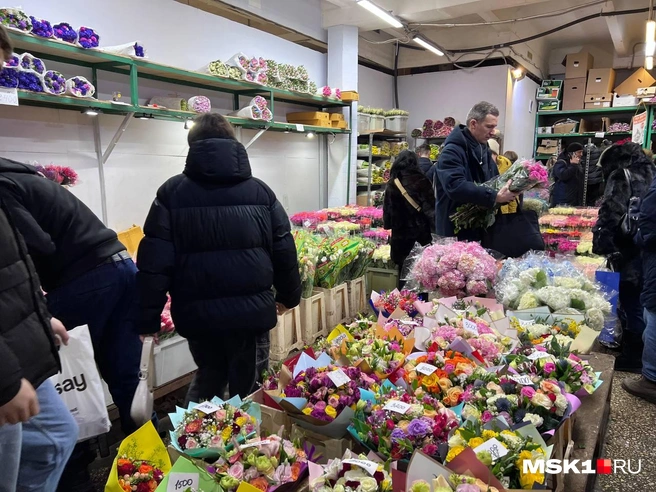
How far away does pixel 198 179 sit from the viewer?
200 centimetres

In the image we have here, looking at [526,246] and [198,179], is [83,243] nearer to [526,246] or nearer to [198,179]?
[198,179]

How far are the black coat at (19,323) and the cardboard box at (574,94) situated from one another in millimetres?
10211

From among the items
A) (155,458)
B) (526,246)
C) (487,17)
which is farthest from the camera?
(487,17)

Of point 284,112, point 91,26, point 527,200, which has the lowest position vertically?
point 527,200

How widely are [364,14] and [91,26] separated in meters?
3.48

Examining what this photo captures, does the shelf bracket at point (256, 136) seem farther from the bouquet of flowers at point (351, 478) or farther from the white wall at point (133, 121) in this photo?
the bouquet of flowers at point (351, 478)

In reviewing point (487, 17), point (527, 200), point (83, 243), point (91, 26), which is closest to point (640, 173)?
point (527, 200)

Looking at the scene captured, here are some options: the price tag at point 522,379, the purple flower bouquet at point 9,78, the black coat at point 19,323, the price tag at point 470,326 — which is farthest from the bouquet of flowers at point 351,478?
the purple flower bouquet at point 9,78

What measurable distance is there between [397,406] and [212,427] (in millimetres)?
521

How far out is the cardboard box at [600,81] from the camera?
351 inches

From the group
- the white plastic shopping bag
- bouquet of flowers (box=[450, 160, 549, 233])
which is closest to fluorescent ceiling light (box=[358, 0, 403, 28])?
bouquet of flowers (box=[450, 160, 549, 233])

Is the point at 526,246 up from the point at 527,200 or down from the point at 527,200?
down

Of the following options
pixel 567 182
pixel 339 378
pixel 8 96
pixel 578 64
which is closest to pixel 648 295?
pixel 339 378

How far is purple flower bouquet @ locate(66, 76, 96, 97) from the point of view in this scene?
10.5 feet
